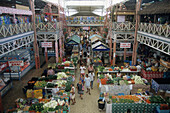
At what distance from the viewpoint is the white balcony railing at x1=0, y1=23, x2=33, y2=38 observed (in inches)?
354

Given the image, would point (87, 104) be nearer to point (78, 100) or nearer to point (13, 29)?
point (78, 100)

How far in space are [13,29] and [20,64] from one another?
2.84 meters

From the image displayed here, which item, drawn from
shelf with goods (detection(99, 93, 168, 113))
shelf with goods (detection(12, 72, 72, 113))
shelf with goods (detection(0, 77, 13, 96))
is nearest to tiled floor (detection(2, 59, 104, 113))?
shelf with goods (detection(0, 77, 13, 96))

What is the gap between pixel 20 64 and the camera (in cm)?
1130

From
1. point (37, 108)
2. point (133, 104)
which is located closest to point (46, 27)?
point (37, 108)

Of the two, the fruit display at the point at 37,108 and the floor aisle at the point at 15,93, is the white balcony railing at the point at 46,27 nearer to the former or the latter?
the floor aisle at the point at 15,93

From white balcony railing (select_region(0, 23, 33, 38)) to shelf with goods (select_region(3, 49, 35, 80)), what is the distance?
94.3 inches

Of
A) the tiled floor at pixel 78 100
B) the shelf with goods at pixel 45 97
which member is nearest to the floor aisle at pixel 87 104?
the tiled floor at pixel 78 100

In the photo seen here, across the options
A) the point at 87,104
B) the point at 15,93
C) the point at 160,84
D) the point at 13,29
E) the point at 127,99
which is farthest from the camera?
the point at 15,93

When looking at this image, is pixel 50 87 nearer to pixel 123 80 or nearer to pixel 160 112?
pixel 123 80

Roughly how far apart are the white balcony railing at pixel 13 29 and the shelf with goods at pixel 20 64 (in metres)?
2.39

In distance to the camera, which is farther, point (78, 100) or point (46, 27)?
point (46, 27)

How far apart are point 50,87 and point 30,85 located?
188 centimetres

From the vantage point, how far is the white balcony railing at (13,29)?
900cm
